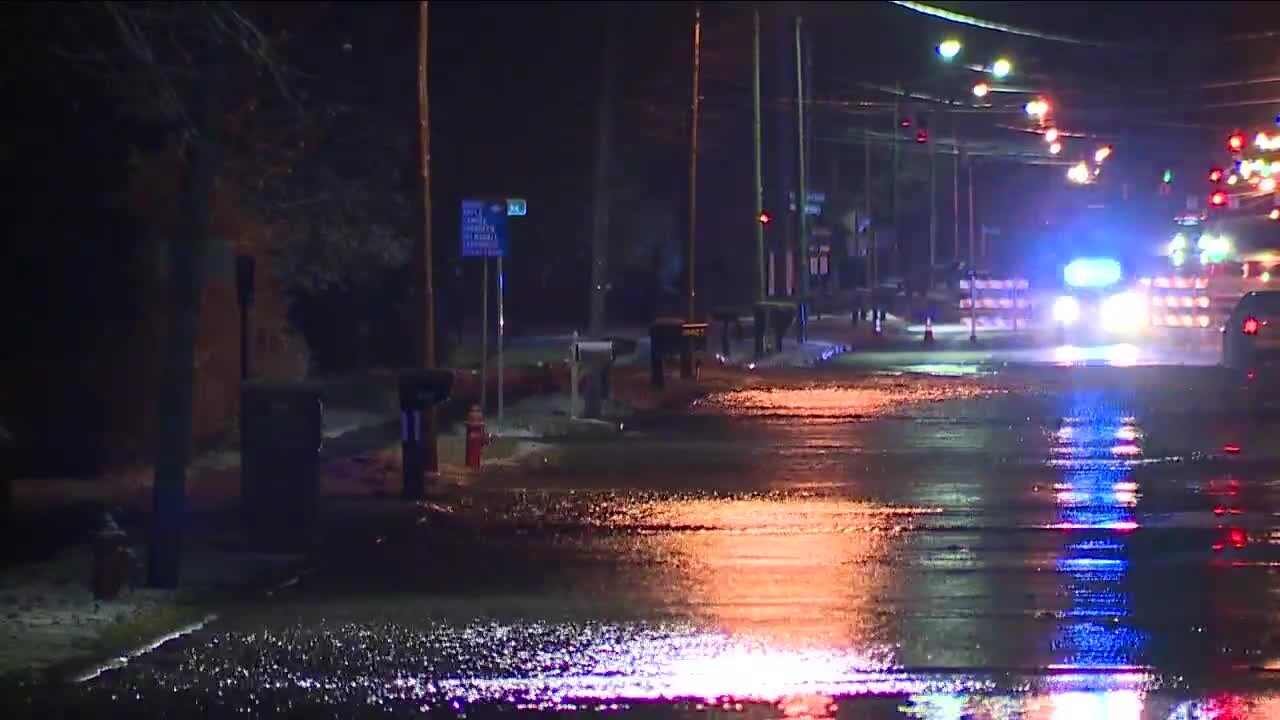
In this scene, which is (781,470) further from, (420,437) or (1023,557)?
(1023,557)

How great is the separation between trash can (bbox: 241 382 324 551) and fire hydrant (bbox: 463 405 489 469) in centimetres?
590

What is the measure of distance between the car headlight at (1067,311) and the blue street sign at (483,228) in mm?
44048

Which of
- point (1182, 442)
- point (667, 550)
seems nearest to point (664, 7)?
point (1182, 442)

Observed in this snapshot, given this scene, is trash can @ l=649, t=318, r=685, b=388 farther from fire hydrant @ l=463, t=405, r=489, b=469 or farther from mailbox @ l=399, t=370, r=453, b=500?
mailbox @ l=399, t=370, r=453, b=500

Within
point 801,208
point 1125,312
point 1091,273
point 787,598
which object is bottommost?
point 787,598

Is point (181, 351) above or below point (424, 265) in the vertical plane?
below

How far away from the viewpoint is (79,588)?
1259 centimetres

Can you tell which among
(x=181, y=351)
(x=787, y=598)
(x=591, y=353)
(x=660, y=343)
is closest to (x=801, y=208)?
(x=660, y=343)

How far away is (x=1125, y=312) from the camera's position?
211 feet

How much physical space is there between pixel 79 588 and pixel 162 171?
9417mm

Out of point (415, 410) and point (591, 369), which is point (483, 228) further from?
point (415, 410)

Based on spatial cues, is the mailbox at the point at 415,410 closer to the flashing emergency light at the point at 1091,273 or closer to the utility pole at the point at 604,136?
the utility pole at the point at 604,136

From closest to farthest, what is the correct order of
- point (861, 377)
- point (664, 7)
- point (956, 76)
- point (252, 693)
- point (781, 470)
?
point (252, 693), point (781, 470), point (861, 377), point (664, 7), point (956, 76)

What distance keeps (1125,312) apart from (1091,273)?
29.2 feet
